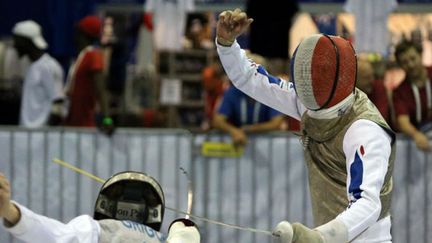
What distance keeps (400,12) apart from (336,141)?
6.69 metres

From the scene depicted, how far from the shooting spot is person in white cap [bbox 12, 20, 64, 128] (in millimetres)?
10492

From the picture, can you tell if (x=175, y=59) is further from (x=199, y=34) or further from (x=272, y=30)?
(x=272, y=30)

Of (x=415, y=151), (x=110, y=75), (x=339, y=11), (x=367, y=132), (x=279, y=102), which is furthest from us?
(x=110, y=75)

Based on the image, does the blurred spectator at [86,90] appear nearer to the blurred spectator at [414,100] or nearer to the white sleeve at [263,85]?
the blurred spectator at [414,100]

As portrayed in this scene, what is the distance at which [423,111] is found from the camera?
9422 millimetres

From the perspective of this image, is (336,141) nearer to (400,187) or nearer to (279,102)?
(279,102)

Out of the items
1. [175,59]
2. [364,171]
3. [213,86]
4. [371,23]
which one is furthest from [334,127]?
[175,59]

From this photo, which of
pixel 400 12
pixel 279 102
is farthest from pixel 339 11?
pixel 279 102

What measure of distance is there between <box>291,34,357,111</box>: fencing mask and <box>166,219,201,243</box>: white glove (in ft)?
2.51

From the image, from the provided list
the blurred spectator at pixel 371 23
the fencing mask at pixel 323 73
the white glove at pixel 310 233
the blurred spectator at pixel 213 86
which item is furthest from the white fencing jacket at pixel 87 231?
the blurred spectator at pixel 371 23

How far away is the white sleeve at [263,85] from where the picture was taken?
5957mm

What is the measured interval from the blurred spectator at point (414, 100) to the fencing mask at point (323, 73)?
3671 mm

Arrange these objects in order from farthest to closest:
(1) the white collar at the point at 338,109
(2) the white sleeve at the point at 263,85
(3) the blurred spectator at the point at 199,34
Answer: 1. (3) the blurred spectator at the point at 199,34
2. (2) the white sleeve at the point at 263,85
3. (1) the white collar at the point at 338,109

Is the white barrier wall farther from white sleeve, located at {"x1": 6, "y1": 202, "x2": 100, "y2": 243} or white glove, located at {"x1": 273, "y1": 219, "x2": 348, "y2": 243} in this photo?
white sleeve, located at {"x1": 6, "y1": 202, "x2": 100, "y2": 243}
